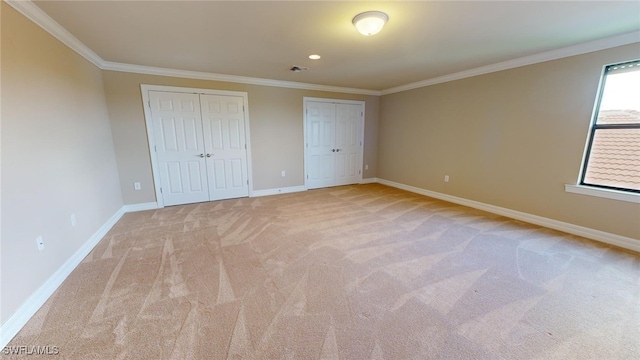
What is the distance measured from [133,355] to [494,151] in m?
4.85

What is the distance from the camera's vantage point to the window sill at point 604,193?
8.89 ft

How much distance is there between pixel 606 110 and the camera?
286 centimetres

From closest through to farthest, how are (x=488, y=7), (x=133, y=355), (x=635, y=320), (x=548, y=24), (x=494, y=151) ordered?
1. (x=133, y=355)
2. (x=635, y=320)
3. (x=488, y=7)
4. (x=548, y=24)
5. (x=494, y=151)

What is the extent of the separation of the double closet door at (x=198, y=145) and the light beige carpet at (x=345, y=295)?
1163mm

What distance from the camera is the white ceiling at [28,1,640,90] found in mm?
2008

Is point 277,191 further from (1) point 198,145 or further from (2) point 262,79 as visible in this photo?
(2) point 262,79

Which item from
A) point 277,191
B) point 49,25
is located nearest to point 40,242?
point 49,25

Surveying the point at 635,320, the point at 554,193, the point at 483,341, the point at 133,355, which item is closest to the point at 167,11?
the point at 133,355

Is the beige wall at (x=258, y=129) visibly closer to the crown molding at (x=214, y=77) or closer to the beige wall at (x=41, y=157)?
the crown molding at (x=214, y=77)

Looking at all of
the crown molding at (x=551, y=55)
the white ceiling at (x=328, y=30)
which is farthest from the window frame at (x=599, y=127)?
the white ceiling at (x=328, y=30)

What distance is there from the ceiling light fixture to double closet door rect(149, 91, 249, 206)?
9.92 feet

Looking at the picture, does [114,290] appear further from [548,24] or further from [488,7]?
[548,24]

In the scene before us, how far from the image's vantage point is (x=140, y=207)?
4.12m

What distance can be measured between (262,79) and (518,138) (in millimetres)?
4331
